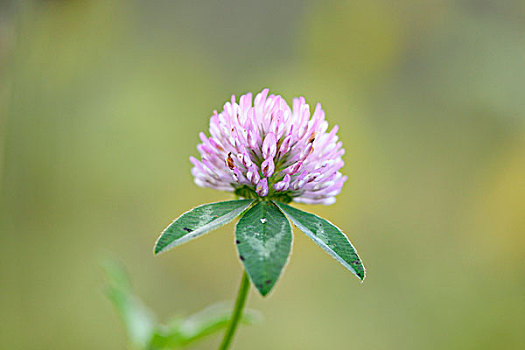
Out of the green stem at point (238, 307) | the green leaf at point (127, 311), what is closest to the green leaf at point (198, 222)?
the green stem at point (238, 307)

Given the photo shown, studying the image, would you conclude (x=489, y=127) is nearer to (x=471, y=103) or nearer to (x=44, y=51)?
(x=471, y=103)

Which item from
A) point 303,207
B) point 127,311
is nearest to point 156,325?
point 127,311

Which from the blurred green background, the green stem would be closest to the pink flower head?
the green stem

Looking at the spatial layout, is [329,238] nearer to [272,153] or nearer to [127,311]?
[272,153]

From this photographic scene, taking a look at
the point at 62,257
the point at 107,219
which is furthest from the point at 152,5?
the point at 62,257

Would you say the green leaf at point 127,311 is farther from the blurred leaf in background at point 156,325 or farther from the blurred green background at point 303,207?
the blurred green background at point 303,207

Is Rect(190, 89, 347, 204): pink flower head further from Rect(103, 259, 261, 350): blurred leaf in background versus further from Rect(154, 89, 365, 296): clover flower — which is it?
Rect(103, 259, 261, 350): blurred leaf in background
